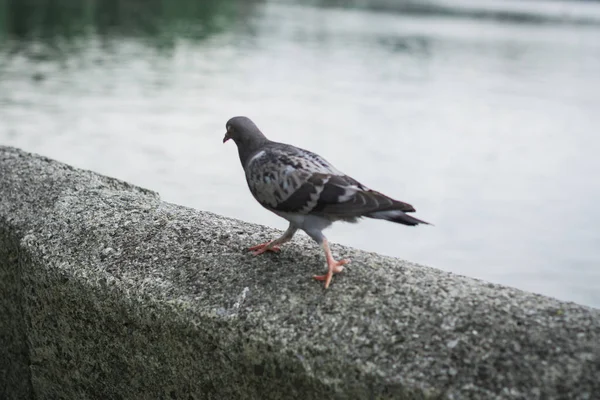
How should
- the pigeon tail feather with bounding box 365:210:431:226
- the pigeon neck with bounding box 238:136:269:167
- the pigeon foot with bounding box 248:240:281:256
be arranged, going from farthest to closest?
1. the pigeon neck with bounding box 238:136:269:167
2. the pigeon foot with bounding box 248:240:281:256
3. the pigeon tail feather with bounding box 365:210:431:226

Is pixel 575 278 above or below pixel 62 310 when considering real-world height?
below

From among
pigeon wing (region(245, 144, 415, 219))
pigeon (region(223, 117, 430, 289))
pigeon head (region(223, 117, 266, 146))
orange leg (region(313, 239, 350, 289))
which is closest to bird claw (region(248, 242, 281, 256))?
pigeon (region(223, 117, 430, 289))

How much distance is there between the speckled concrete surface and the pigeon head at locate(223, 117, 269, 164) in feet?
1.38

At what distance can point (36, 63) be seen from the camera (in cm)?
1684

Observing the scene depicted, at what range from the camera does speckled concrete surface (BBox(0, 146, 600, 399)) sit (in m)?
2.50

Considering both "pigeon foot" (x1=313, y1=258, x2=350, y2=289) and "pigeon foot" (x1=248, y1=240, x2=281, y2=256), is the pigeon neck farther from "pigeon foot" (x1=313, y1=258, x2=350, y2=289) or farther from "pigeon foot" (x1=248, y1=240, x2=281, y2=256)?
"pigeon foot" (x1=313, y1=258, x2=350, y2=289)

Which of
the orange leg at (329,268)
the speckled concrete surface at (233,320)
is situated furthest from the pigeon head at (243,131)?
the orange leg at (329,268)

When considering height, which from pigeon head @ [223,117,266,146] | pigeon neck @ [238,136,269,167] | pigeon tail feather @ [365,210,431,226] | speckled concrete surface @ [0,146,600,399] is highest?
pigeon head @ [223,117,266,146]

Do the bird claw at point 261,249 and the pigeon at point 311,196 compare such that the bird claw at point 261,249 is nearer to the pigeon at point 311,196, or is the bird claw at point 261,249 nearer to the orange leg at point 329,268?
the pigeon at point 311,196

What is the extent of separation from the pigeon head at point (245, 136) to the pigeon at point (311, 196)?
11 centimetres

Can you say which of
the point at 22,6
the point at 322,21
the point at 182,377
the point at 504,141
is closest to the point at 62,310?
the point at 182,377

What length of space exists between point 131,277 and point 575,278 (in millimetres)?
5429

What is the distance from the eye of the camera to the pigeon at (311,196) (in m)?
3.01

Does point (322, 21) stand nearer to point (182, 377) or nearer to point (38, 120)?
point (38, 120)
